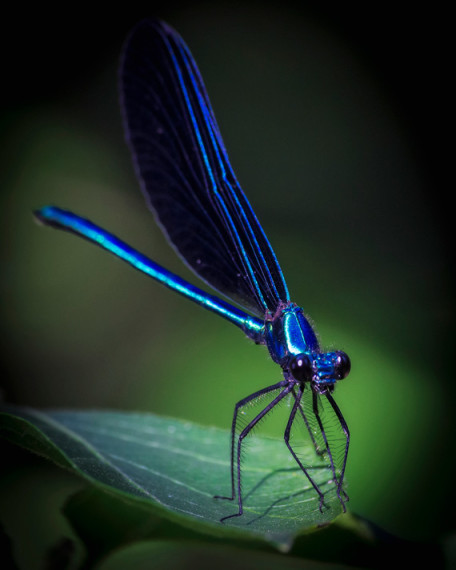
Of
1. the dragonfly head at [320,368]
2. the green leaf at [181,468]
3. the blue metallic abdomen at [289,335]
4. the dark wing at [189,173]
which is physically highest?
the dark wing at [189,173]

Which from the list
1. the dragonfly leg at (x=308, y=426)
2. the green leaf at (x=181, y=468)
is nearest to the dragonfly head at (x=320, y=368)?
the dragonfly leg at (x=308, y=426)

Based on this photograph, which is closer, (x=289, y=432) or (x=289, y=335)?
(x=289, y=432)

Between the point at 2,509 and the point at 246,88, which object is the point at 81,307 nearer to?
the point at 246,88

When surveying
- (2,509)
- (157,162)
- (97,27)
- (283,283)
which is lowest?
(2,509)

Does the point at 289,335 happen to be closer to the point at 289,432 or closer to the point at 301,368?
the point at 301,368

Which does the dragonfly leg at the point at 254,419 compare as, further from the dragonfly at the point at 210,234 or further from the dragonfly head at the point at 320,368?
the dragonfly head at the point at 320,368

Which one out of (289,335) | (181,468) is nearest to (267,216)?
(289,335)

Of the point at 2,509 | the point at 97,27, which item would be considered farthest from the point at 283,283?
the point at 97,27
